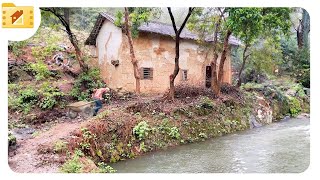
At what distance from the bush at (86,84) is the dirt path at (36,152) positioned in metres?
1.87

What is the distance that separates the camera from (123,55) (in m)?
8.99

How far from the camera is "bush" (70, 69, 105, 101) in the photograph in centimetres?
805

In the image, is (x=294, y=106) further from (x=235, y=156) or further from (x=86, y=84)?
(x=86, y=84)

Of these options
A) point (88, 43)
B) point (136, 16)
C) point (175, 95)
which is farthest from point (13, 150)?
point (88, 43)

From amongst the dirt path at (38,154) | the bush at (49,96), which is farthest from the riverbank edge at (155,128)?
the bush at (49,96)

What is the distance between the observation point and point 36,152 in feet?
15.6

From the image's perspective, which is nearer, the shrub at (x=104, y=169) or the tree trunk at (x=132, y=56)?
the shrub at (x=104, y=169)

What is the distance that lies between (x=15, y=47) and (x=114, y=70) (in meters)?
2.39

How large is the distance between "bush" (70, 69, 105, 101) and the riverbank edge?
176cm

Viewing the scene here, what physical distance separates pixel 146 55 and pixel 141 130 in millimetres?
3479

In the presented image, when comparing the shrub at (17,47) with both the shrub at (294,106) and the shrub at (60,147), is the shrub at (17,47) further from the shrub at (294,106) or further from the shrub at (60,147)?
the shrub at (294,106)

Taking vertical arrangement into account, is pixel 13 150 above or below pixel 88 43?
below

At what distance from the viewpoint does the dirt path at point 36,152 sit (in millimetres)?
4125
